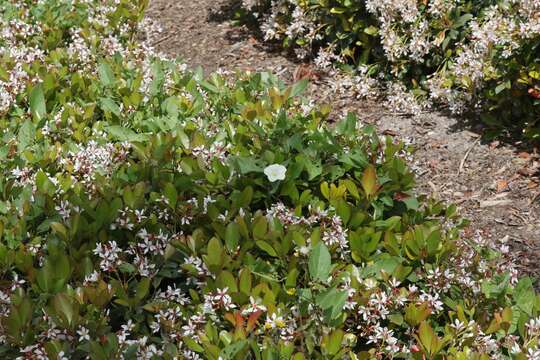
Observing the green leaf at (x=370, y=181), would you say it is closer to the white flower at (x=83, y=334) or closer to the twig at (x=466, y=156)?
the white flower at (x=83, y=334)

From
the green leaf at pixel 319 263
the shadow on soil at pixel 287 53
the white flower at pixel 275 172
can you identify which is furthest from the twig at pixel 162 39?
the green leaf at pixel 319 263

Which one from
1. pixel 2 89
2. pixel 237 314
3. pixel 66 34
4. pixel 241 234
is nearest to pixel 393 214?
pixel 241 234

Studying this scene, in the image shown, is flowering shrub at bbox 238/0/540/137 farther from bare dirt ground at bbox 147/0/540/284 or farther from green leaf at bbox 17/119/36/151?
green leaf at bbox 17/119/36/151

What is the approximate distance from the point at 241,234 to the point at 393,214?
2.55 feet

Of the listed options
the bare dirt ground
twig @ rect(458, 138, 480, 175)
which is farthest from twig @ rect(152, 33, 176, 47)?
twig @ rect(458, 138, 480, 175)

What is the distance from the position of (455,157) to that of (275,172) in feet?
5.79

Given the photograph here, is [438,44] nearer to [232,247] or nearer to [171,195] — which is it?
[171,195]

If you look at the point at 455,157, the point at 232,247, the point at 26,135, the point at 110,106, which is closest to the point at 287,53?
the point at 455,157

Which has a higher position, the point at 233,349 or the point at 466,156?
the point at 233,349

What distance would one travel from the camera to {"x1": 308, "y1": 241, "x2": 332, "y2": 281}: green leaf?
8.86 feet

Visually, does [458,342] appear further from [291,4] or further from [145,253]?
[291,4]

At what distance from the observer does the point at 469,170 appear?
176 inches

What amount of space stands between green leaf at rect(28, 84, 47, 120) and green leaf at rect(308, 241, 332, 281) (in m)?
2.13

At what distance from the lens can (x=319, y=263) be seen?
2.71 m
